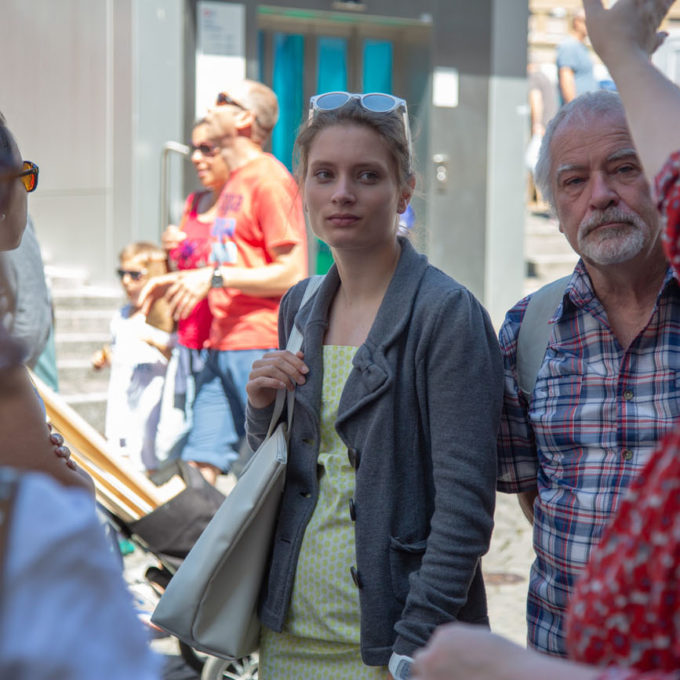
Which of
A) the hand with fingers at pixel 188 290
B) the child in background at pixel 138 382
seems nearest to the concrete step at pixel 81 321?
the child in background at pixel 138 382

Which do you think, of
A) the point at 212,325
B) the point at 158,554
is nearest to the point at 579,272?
the point at 158,554

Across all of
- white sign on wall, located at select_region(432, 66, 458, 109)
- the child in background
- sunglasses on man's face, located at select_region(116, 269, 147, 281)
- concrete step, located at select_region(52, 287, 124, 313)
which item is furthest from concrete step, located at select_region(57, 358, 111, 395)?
white sign on wall, located at select_region(432, 66, 458, 109)

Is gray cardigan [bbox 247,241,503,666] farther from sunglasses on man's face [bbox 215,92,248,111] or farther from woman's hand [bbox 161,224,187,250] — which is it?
sunglasses on man's face [bbox 215,92,248,111]

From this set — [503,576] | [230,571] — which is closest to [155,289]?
[503,576]

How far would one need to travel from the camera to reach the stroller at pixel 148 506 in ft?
12.4

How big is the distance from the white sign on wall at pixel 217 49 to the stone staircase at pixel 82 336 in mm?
1917

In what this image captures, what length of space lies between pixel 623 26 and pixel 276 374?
1.06 meters

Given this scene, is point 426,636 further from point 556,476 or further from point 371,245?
point 371,245

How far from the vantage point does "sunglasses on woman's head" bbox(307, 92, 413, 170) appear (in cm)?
246

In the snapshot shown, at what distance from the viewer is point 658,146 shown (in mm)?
1573

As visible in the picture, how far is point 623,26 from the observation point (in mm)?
1729

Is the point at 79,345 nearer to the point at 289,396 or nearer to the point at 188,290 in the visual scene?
the point at 188,290

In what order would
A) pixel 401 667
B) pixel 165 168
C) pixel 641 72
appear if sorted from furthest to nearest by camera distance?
pixel 165 168 → pixel 401 667 → pixel 641 72

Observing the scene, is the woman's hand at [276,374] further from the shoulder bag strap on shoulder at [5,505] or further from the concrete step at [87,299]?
the concrete step at [87,299]
